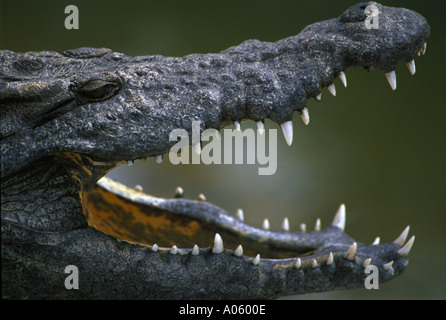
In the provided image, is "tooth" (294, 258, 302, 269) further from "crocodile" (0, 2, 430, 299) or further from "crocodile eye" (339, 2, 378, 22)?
"crocodile eye" (339, 2, 378, 22)

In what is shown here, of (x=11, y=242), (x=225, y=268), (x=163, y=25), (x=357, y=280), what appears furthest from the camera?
(x=163, y=25)

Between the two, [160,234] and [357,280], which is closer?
[357,280]

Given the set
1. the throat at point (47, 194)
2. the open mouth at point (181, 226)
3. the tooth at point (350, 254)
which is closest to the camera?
the throat at point (47, 194)

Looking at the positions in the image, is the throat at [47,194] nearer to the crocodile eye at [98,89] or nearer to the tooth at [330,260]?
the crocodile eye at [98,89]

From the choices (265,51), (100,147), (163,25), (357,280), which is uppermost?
(163,25)

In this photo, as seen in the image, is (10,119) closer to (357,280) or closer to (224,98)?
(224,98)

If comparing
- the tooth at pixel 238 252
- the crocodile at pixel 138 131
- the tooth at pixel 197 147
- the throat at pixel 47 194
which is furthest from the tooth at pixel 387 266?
the throat at pixel 47 194

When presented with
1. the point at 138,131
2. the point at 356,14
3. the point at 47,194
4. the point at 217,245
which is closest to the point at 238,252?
the point at 217,245

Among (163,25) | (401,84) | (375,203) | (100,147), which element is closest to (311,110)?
(401,84)
